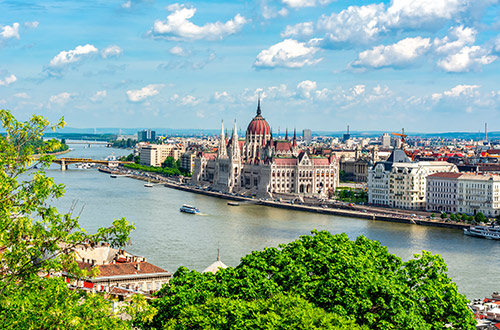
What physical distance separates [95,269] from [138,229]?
1179 inches

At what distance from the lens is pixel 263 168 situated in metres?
71.4

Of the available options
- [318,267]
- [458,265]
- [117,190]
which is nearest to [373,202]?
[117,190]

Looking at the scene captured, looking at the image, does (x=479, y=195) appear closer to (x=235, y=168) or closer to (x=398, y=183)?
(x=398, y=183)

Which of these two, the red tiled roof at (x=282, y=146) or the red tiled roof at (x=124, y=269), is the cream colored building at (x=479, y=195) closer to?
the red tiled roof at (x=282, y=146)

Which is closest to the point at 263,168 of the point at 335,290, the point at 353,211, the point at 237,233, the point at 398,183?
the point at 398,183

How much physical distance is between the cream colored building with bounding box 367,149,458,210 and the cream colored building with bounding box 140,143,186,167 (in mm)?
56819

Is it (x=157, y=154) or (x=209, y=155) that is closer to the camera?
(x=209, y=155)

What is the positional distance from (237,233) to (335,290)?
2460 cm

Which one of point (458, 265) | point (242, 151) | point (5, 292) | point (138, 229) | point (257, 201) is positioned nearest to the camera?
point (5, 292)

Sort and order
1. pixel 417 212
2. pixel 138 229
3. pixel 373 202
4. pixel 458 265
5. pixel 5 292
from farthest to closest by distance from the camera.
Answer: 1. pixel 373 202
2. pixel 417 212
3. pixel 138 229
4. pixel 458 265
5. pixel 5 292

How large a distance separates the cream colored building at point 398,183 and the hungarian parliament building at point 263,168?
7270 millimetres

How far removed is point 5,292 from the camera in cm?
888

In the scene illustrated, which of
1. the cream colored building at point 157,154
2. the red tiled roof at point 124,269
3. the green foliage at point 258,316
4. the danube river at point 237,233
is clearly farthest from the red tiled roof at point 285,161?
the green foliage at point 258,316

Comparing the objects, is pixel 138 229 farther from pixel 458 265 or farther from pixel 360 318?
pixel 360 318
